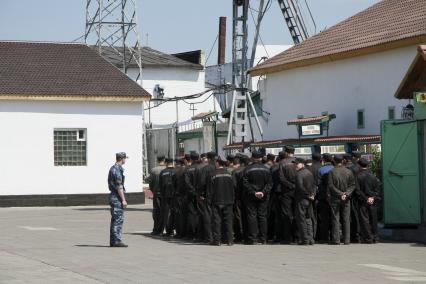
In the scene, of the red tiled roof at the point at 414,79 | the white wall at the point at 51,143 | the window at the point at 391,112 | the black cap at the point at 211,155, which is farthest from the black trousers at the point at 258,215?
the white wall at the point at 51,143

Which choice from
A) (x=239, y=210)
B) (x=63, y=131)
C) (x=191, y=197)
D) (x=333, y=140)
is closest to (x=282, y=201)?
(x=239, y=210)

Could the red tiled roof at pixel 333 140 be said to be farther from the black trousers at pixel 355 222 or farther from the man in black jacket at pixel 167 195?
the man in black jacket at pixel 167 195

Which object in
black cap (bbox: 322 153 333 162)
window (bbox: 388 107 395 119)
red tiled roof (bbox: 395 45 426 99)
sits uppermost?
red tiled roof (bbox: 395 45 426 99)

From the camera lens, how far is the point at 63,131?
38.4 meters

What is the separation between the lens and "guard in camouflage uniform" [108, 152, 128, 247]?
67.7 ft

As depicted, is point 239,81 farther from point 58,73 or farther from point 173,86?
point 173,86

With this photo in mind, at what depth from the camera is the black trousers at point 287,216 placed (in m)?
21.9

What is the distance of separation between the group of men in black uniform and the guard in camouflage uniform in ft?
6.64

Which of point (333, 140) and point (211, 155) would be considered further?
point (333, 140)

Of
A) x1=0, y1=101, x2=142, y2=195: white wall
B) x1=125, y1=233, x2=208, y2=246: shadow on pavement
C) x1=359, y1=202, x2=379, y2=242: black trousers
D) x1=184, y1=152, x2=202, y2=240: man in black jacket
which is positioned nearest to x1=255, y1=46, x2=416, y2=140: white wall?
x1=0, y1=101, x2=142, y2=195: white wall

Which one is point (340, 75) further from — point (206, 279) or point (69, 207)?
point (206, 279)

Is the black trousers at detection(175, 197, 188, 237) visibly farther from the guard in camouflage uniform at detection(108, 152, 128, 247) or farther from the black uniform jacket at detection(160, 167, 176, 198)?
the guard in camouflage uniform at detection(108, 152, 128, 247)

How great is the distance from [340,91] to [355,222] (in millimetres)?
11213

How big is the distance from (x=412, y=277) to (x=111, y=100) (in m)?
24.3
